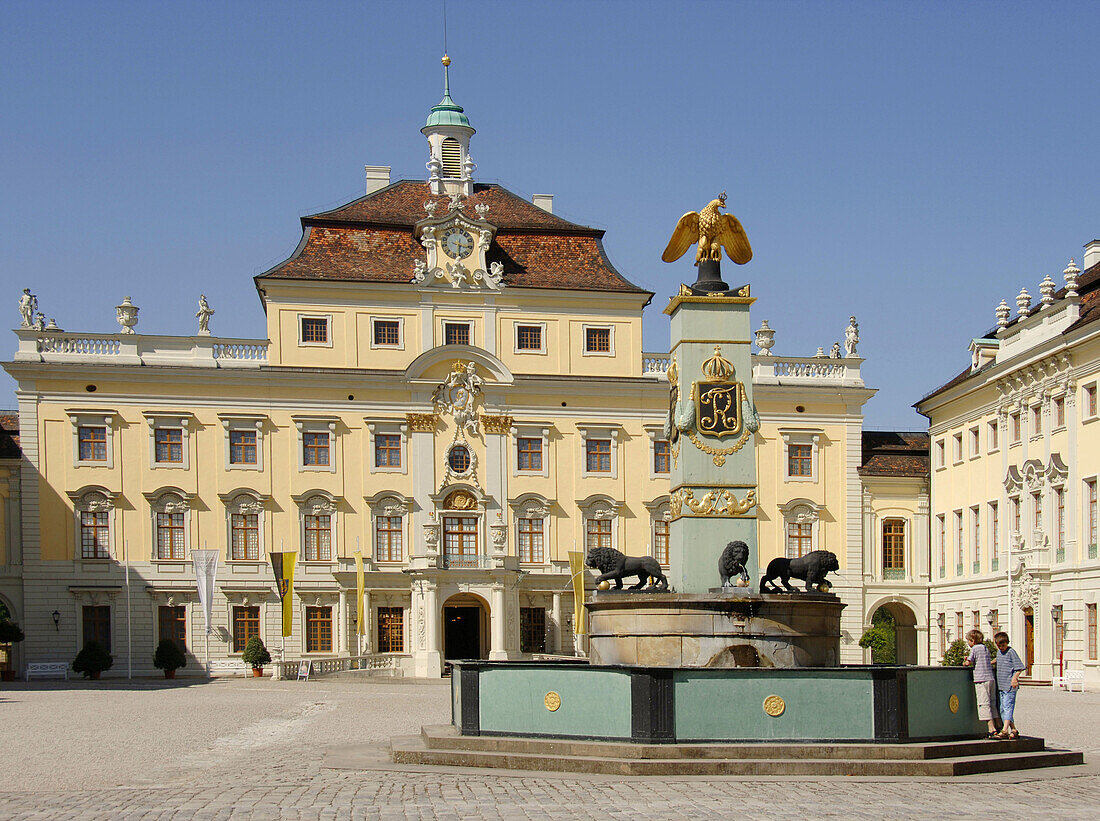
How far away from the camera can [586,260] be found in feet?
190

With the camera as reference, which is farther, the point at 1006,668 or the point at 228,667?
the point at 228,667

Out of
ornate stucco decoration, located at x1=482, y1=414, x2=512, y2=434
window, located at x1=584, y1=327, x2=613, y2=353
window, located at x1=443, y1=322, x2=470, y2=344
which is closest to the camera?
ornate stucco decoration, located at x1=482, y1=414, x2=512, y2=434

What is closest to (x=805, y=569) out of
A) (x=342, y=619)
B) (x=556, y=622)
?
(x=556, y=622)

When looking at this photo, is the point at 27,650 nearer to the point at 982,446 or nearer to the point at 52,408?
the point at 52,408

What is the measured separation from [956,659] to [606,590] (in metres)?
24.9

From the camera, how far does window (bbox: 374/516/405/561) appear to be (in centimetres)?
5509

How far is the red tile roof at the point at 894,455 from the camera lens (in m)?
58.6

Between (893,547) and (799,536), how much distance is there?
3964 millimetres

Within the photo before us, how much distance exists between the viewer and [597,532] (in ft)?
185

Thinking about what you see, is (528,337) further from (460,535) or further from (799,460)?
(799,460)

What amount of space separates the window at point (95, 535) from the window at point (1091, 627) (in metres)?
31.4

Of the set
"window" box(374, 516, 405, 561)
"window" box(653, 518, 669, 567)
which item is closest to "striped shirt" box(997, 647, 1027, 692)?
"window" box(653, 518, 669, 567)

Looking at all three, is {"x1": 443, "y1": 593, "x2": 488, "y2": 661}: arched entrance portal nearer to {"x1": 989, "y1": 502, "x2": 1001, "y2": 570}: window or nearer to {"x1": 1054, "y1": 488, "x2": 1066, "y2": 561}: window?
{"x1": 989, "y1": 502, "x2": 1001, "y2": 570}: window

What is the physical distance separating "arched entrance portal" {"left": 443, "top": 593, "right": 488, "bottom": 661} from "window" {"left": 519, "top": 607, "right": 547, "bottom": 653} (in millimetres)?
1386
